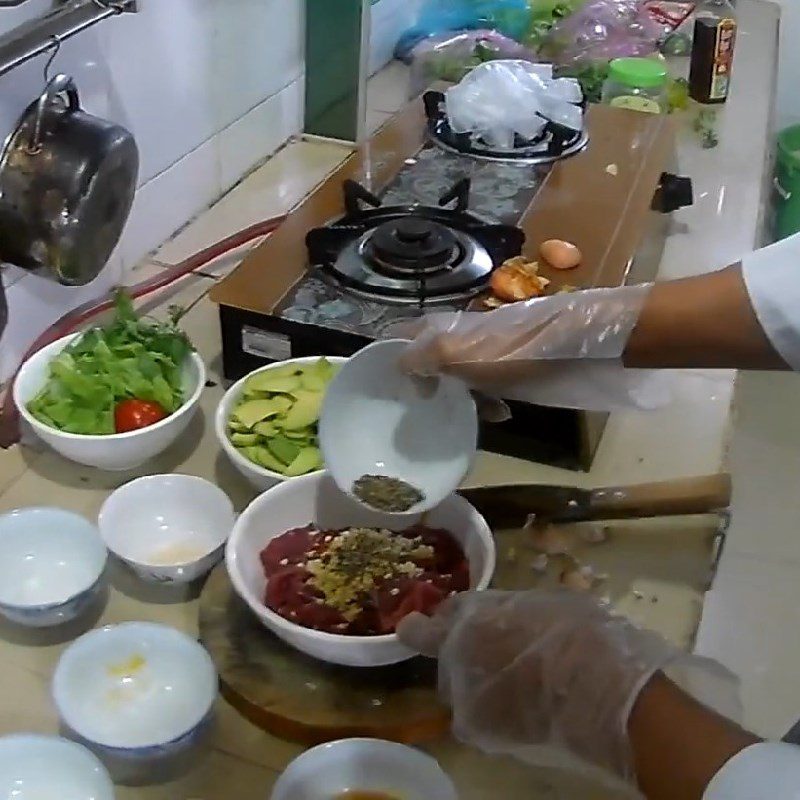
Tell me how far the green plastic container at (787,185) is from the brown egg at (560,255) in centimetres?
116

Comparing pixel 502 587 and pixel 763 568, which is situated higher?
pixel 502 587

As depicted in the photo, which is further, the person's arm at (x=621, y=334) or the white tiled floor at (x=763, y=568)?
the white tiled floor at (x=763, y=568)

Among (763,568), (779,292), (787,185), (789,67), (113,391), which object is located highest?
(779,292)

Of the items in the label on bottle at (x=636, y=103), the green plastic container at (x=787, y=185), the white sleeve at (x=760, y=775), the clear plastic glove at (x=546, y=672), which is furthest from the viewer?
the green plastic container at (x=787, y=185)

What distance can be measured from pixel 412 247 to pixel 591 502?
0.31 m

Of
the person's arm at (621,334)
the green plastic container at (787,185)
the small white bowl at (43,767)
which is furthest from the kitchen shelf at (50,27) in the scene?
the green plastic container at (787,185)

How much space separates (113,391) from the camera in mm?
910

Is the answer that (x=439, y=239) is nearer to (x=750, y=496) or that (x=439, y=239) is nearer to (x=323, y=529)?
(x=323, y=529)

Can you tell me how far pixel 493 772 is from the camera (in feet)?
2.36

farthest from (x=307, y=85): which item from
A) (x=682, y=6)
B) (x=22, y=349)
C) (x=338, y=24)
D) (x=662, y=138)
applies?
(x=682, y=6)

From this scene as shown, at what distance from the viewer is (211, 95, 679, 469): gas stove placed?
3.14 ft

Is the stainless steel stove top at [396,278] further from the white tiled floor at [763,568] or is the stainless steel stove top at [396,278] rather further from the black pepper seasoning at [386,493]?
the white tiled floor at [763,568]

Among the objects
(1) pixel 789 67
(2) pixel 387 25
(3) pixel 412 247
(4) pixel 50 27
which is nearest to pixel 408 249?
(3) pixel 412 247

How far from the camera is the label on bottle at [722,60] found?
1.57m
